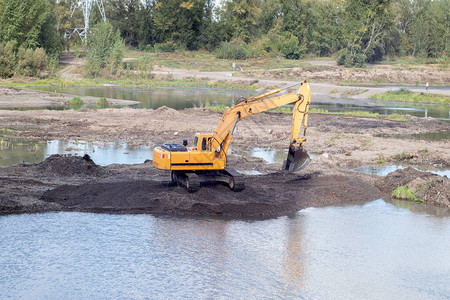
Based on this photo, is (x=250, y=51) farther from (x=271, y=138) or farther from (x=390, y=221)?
(x=390, y=221)

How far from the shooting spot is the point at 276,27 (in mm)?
98688

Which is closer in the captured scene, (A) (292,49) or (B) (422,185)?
(B) (422,185)

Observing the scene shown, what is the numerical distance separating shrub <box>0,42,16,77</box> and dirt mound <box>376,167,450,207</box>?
165 ft

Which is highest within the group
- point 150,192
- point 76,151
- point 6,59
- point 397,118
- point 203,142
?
point 6,59

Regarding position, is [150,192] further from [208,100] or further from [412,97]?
[412,97]

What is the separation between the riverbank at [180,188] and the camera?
17156 millimetres

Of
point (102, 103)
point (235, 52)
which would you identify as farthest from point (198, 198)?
point (235, 52)

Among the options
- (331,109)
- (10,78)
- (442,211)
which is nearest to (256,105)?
(442,211)

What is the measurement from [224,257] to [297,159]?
6.01m

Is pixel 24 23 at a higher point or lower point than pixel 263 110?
higher

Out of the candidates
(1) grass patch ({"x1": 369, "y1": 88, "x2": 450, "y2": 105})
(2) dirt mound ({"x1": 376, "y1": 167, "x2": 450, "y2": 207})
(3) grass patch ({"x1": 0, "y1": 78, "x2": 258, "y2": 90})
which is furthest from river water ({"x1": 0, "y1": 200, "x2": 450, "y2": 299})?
(3) grass patch ({"x1": 0, "y1": 78, "x2": 258, "y2": 90})

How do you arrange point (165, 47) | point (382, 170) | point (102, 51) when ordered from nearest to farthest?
point (382, 170) → point (102, 51) → point (165, 47)

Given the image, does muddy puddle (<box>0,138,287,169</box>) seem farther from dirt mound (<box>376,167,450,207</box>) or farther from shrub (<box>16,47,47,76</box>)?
shrub (<box>16,47,47,76</box>)

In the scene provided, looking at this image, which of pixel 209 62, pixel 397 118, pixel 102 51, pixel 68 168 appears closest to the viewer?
pixel 68 168
